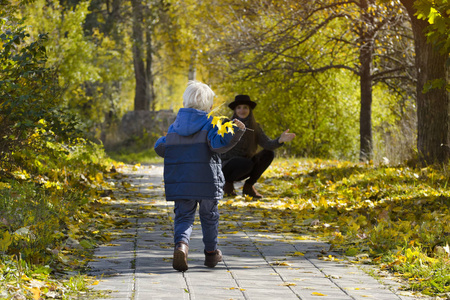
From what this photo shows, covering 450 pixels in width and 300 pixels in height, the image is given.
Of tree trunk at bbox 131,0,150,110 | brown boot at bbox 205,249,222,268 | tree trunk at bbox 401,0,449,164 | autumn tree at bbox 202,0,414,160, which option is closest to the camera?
brown boot at bbox 205,249,222,268

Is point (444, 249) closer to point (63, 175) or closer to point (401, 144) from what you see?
point (63, 175)

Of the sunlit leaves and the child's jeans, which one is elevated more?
the child's jeans

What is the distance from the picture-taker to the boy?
5.23 meters

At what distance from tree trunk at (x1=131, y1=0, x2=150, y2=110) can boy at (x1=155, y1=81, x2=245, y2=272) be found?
20449mm

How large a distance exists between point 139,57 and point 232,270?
74.4 ft

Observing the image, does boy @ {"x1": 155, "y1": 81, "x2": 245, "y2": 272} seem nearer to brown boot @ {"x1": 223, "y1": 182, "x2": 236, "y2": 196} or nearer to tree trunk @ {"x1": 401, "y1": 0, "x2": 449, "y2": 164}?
brown boot @ {"x1": 223, "y1": 182, "x2": 236, "y2": 196}

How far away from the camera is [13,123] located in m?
8.10

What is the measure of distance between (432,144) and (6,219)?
7.08 m

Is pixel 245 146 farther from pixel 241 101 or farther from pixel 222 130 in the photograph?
pixel 222 130

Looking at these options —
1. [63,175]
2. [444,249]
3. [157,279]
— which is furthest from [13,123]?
[444,249]

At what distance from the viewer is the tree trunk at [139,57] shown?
2551 cm

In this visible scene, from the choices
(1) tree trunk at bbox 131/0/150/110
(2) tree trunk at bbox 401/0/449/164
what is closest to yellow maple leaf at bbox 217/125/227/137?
(2) tree trunk at bbox 401/0/449/164

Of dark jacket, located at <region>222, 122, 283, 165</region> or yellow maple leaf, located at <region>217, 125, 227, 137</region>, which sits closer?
yellow maple leaf, located at <region>217, 125, 227, 137</region>

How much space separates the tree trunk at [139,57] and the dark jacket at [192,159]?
2051 centimetres
